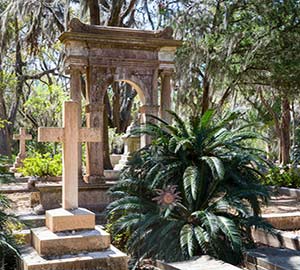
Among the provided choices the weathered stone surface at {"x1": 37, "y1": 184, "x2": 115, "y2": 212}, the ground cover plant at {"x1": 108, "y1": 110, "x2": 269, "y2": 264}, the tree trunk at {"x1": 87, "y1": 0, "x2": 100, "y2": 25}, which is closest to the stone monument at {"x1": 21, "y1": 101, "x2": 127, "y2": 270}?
the ground cover plant at {"x1": 108, "y1": 110, "x2": 269, "y2": 264}

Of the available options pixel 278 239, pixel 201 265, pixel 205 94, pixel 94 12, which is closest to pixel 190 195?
pixel 201 265

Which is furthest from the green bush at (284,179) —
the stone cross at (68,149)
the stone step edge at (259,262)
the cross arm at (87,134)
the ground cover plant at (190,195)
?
the stone cross at (68,149)

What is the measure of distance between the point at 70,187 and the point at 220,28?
30.1 ft

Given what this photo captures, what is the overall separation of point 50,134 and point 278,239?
132 inches

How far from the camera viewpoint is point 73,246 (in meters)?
4.54

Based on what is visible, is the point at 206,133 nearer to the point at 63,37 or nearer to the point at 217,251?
the point at 217,251

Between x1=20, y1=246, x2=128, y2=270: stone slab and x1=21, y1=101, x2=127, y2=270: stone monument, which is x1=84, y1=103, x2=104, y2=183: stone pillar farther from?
x1=20, y1=246, x2=128, y2=270: stone slab

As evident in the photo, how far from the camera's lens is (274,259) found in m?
4.82

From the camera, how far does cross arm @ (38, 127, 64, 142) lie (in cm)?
492

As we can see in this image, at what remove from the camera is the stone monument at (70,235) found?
4.36 meters

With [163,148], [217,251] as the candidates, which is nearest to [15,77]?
[163,148]

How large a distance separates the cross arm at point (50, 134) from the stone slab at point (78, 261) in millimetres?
1227

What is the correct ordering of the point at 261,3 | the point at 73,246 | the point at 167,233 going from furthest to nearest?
the point at 261,3 < the point at 167,233 < the point at 73,246

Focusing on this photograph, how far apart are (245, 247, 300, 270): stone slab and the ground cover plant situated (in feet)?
0.54
